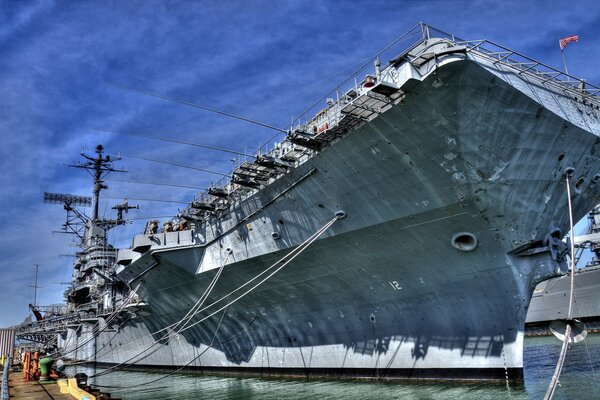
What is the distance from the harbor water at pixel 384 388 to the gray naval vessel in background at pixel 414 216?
1.35 feet

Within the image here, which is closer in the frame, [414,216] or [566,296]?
[414,216]

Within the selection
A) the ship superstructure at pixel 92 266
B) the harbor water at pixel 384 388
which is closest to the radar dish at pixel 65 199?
the ship superstructure at pixel 92 266

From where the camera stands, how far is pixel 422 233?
9750mm

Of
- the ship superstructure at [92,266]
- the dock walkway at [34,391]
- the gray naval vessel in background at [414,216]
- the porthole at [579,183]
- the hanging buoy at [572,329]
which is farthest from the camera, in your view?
the ship superstructure at [92,266]

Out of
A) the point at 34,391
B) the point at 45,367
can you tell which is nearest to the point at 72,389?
the point at 34,391

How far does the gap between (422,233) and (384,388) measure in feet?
12.2

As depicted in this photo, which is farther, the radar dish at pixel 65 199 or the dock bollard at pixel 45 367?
the radar dish at pixel 65 199

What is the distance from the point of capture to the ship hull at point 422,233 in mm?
8492

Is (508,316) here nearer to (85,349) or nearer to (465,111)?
(465,111)

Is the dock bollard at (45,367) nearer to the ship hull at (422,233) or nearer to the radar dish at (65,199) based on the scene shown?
the ship hull at (422,233)

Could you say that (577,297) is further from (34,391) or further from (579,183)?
(34,391)

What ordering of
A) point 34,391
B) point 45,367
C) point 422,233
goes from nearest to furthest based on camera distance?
point 422,233 → point 34,391 → point 45,367

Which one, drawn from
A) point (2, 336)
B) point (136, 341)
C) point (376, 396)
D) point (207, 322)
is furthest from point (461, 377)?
point (2, 336)

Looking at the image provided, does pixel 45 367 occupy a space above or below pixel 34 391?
above
